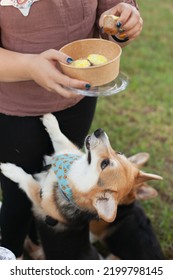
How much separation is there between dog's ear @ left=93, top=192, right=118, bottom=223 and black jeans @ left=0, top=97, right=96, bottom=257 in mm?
363

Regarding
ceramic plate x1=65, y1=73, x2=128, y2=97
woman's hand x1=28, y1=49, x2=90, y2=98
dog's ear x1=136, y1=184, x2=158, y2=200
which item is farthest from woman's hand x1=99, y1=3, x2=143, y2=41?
dog's ear x1=136, y1=184, x2=158, y2=200

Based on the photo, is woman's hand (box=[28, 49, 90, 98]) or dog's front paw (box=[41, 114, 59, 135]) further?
dog's front paw (box=[41, 114, 59, 135])

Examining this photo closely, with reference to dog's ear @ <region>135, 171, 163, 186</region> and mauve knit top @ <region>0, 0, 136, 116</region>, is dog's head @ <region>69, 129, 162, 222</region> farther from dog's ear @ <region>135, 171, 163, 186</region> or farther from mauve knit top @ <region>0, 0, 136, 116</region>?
mauve knit top @ <region>0, 0, 136, 116</region>

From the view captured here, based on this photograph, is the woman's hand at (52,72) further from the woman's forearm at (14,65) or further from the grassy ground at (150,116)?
the grassy ground at (150,116)

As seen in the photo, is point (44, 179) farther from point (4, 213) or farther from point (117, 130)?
point (117, 130)

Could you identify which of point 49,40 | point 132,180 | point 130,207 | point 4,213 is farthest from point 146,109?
point 49,40

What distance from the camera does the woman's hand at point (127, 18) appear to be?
1852mm

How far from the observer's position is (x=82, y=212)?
2.45 meters

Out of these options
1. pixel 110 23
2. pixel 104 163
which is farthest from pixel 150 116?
pixel 110 23

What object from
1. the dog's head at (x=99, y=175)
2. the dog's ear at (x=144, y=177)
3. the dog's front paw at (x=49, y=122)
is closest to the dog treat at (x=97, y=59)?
the dog's front paw at (x=49, y=122)

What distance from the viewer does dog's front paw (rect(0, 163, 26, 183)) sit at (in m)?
2.25

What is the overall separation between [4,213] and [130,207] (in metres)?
0.89

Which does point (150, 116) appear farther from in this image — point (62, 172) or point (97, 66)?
point (97, 66)

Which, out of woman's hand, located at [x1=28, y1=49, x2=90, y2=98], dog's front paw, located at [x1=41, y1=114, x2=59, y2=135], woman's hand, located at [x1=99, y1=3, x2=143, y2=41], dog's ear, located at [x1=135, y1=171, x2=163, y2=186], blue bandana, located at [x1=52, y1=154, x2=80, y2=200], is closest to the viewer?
woman's hand, located at [x1=28, y1=49, x2=90, y2=98]
